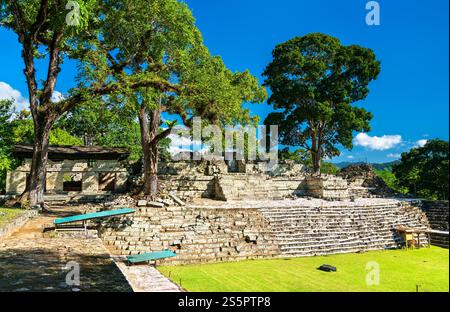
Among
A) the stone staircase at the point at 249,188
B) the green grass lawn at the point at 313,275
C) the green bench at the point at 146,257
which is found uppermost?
the stone staircase at the point at 249,188

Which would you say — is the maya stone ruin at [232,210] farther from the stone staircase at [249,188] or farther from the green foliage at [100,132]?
the green foliage at [100,132]

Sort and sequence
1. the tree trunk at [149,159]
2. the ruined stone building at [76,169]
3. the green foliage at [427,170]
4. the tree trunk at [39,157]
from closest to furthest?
the tree trunk at [39,157], the tree trunk at [149,159], the ruined stone building at [76,169], the green foliage at [427,170]

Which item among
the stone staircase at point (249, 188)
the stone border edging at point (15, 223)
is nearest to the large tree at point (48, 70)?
the stone border edging at point (15, 223)

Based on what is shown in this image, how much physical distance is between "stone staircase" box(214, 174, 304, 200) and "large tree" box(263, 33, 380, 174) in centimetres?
717

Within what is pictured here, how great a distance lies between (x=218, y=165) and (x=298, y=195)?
5.56m

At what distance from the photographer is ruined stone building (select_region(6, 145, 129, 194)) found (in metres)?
19.5

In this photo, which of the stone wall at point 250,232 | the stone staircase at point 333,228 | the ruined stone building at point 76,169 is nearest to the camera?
the stone wall at point 250,232

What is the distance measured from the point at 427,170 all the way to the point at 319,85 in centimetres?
983

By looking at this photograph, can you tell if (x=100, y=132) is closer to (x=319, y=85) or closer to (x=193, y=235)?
(x=319, y=85)

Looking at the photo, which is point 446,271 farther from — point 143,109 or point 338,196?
point 143,109

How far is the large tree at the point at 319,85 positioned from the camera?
2648 cm

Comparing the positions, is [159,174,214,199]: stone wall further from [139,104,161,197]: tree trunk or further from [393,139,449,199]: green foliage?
[393,139,449,199]: green foliage

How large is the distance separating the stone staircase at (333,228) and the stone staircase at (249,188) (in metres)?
5.42

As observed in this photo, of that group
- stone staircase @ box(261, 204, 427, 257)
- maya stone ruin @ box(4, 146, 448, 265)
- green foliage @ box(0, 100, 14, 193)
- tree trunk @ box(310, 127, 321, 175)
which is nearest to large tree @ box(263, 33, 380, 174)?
tree trunk @ box(310, 127, 321, 175)
